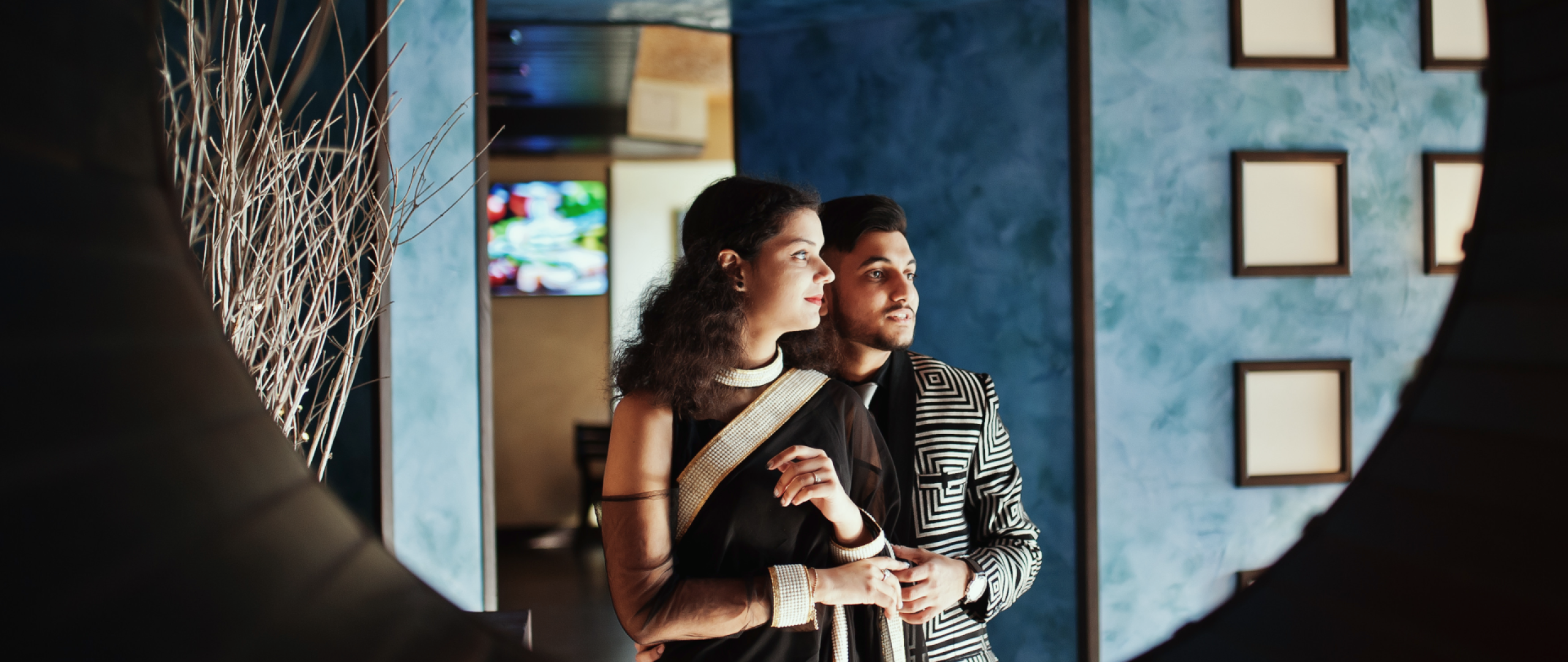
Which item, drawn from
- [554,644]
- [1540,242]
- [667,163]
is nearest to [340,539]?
[1540,242]

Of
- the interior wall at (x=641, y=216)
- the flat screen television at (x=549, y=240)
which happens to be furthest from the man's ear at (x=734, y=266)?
the flat screen television at (x=549, y=240)

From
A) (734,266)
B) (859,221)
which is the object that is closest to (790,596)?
(734,266)

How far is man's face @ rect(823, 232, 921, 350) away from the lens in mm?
1268

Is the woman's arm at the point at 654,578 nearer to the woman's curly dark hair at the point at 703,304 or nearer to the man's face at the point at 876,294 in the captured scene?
the woman's curly dark hair at the point at 703,304

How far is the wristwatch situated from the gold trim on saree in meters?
0.33

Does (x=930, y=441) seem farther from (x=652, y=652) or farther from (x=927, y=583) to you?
(x=652, y=652)

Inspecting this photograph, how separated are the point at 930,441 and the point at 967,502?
0.12m

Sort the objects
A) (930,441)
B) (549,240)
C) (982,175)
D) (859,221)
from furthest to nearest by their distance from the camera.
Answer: (549,240), (982,175), (859,221), (930,441)

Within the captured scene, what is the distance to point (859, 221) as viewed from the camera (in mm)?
1338

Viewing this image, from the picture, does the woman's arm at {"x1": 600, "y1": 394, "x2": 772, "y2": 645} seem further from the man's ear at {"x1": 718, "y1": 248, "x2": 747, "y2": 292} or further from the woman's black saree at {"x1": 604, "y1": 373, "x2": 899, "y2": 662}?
the man's ear at {"x1": 718, "y1": 248, "x2": 747, "y2": 292}

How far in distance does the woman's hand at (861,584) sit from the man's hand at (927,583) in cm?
3

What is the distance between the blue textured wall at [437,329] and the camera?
208 centimetres

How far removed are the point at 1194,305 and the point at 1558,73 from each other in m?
2.31

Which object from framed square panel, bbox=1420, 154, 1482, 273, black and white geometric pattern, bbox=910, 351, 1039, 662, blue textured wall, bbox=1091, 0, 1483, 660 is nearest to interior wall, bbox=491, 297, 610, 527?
blue textured wall, bbox=1091, 0, 1483, 660
